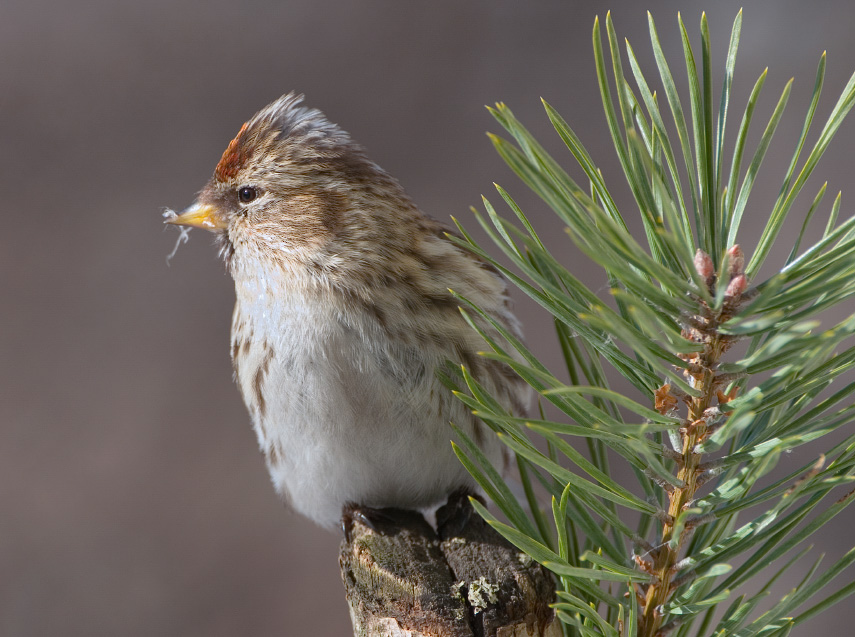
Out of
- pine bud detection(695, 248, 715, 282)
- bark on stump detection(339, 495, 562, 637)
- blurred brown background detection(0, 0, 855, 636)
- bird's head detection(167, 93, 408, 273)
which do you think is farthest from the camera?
blurred brown background detection(0, 0, 855, 636)

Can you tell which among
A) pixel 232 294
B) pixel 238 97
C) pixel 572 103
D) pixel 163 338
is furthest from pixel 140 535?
pixel 572 103

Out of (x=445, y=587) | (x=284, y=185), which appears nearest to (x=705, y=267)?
(x=445, y=587)

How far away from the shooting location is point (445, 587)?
68cm

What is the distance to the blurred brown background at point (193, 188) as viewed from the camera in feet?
6.21

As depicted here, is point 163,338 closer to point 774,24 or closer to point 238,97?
point 238,97

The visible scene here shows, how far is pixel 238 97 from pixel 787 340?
67.1 inches

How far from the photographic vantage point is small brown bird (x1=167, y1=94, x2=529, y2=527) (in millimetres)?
961

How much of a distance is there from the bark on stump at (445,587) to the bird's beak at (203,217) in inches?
20.9

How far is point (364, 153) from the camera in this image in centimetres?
116

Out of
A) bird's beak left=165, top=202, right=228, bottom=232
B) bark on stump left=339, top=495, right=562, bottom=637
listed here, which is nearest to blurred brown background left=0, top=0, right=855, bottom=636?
bird's beak left=165, top=202, right=228, bottom=232

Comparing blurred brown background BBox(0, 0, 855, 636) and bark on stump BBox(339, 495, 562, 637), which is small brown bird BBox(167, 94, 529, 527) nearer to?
bark on stump BBox(339, 495, 562, 637)

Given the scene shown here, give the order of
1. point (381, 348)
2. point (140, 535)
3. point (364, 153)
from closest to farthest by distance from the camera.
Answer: point (381, 348) → point (364, 153) → point (140, 535)

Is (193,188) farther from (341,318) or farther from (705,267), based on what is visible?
(705,267)

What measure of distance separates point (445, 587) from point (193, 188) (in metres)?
1.46
